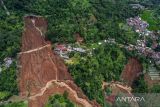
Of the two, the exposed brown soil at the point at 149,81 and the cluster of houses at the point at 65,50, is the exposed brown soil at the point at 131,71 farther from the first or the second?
the cluster of houses at the point at 65,50

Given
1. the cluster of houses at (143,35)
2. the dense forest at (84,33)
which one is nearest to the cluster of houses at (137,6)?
the dense forest at (84,33)

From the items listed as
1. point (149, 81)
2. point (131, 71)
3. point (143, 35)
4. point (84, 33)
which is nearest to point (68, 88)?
point (84, 33)

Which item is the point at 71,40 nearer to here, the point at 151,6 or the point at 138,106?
the point at 138,106

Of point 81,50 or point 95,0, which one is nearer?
point 81,50

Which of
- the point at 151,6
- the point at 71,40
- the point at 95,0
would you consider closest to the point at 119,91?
the point at 71,40

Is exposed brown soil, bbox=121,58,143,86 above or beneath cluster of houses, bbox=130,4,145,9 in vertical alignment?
beneath

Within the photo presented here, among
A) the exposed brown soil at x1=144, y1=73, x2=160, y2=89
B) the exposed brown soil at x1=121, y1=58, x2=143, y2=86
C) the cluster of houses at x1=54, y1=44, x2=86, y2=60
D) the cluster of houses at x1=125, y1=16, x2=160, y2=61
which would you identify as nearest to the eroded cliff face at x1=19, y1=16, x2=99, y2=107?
the cluster of houses at x1=54, y1=44, x2=86, y2=60

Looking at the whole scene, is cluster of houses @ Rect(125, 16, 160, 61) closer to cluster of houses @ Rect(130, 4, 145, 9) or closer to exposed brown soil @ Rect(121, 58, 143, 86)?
exposed brown soil @ Rect(121, 58, 143, 86)
